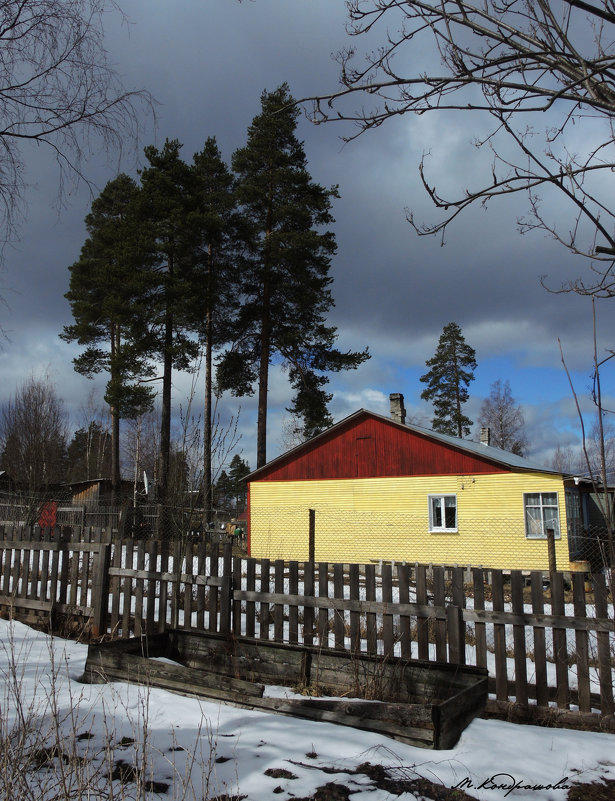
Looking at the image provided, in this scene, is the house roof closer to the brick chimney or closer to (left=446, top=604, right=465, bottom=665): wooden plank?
the brick chimney

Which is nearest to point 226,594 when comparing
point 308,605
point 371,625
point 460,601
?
point 308,605

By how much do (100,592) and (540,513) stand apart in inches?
686

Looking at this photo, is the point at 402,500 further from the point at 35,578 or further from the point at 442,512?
the point at 35,578

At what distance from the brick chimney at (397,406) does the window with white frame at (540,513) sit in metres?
6.35

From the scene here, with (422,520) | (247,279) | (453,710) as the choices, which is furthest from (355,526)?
(453,710)

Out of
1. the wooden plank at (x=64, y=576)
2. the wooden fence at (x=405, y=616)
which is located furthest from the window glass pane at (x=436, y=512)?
the wooden plank at (x=64, y=576)

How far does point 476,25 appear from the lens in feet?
7.47

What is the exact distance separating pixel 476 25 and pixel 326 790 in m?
3.32

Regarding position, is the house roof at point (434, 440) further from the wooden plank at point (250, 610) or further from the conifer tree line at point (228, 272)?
the wooden plank at point (250, 610)

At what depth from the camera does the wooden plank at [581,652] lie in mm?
A: 4582

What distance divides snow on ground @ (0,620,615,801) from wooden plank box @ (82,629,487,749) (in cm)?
10

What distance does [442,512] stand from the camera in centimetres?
2198

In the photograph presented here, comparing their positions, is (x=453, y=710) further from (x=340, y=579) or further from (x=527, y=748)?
(x=340, y=579)

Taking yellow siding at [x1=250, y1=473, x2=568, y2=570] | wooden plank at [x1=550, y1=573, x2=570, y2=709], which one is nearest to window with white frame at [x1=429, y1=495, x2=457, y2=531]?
yellow siding at [x1=250, y1=473, x2=568, y2=570]
